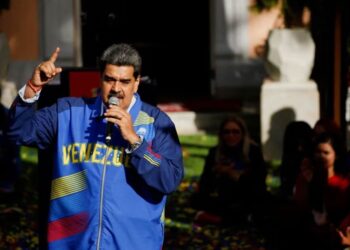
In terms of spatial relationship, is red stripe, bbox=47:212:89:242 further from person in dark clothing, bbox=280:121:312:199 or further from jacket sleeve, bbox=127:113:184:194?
person in dark clothing, bbox=280:121:312:199

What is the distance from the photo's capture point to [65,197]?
4.14m

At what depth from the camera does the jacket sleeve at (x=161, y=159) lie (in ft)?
13.1

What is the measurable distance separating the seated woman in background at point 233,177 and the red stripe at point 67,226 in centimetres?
447

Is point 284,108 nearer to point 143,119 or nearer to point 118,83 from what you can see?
point 143,119

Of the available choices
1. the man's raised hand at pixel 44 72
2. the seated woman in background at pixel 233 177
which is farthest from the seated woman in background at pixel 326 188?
the man's raised hand at pixel 44 72

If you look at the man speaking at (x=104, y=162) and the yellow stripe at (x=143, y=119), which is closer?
the man speaking at (x=104, y=162)

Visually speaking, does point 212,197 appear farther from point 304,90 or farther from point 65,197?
point 65,197

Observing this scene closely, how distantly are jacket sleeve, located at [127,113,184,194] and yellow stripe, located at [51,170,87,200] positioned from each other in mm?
253

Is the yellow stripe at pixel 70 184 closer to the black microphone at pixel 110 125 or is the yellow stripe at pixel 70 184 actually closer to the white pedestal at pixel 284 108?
the black microphone at pixel 110 125

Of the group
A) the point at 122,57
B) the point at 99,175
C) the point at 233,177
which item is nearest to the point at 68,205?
the point at 99,175

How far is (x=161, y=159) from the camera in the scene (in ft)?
13.4

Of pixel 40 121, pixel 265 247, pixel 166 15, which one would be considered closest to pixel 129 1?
pixel 166 15

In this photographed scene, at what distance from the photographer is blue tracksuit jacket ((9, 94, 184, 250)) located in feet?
13.3

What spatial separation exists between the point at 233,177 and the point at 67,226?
4.55 m
